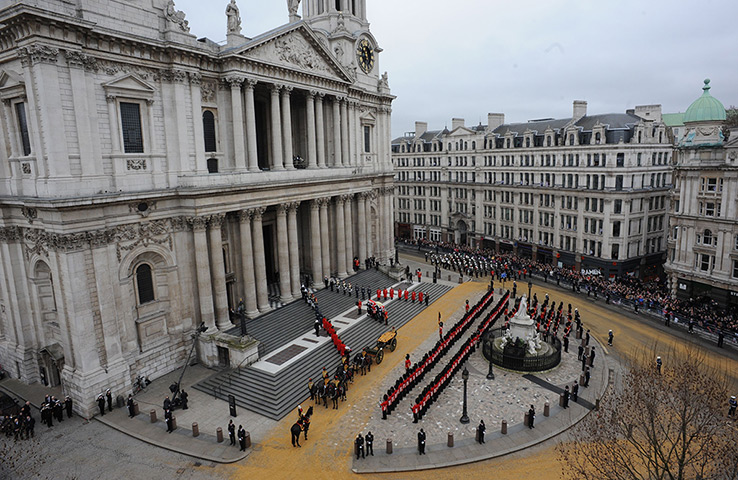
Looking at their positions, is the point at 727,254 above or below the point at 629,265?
above

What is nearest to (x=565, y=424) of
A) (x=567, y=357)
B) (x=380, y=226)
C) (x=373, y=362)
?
(x=567, y=357)

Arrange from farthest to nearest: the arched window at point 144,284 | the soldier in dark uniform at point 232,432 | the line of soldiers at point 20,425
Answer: the arched window at point 144,284 → the line of soldiers at point 20,425 → the soldier in dark uniform at point 232,432

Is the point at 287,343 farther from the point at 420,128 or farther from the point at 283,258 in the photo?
the point at 420,128

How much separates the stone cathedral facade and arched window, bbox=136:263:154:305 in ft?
0.33

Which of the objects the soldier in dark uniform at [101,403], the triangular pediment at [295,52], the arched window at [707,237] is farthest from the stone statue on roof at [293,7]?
the arched window at [707,237]

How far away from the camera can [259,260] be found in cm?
3900

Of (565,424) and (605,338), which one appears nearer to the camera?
(565,424)

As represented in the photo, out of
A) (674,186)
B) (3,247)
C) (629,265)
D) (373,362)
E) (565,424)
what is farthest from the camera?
(629,265)

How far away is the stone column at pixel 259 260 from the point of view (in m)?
38.3

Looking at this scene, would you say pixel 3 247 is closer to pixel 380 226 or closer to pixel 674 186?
pixel 380 226

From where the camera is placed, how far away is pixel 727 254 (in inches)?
1666

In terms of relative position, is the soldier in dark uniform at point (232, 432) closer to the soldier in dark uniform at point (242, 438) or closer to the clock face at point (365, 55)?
the soldier in dark uniform at point (242, 438)

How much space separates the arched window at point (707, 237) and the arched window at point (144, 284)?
50224 mm

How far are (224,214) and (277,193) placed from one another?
6.13m
